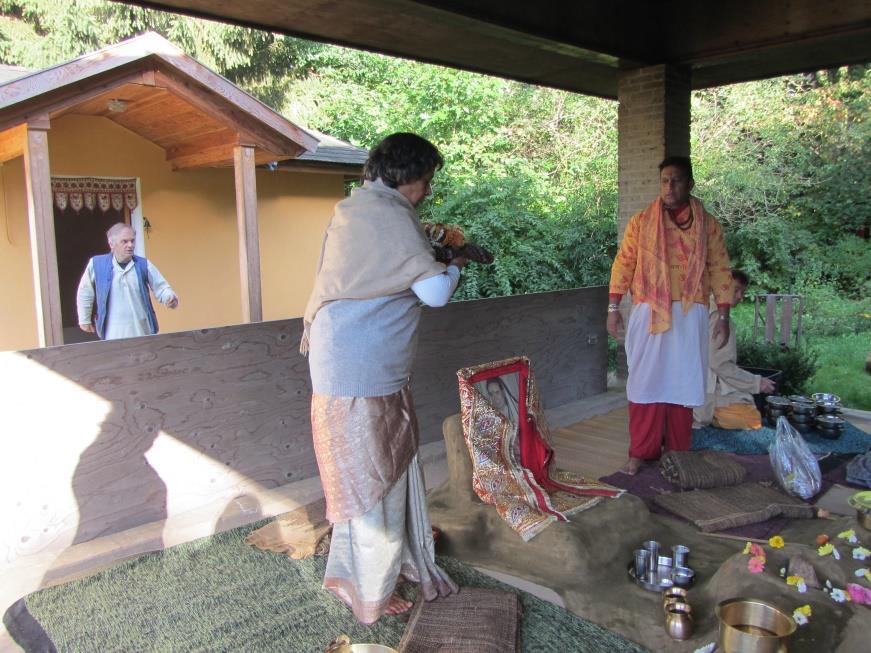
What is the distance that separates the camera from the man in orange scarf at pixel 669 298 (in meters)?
4.62

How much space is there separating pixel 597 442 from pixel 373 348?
3402 mm

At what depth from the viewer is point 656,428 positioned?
4.89 m

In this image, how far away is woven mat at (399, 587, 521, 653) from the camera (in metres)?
2.74

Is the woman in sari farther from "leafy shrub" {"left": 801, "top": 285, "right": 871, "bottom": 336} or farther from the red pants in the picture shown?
"leafy shrub" {"left": 801, "top": 285, "right": 871, "bottom": 336}

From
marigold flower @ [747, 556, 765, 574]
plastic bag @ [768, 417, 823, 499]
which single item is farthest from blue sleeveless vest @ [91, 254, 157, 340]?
plastic bag @ [768, 417, 823, 499]

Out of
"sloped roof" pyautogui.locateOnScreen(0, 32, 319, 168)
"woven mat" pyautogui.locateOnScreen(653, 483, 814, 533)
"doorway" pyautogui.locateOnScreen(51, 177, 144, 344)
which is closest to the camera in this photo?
"woven mat" pyautogui.locateOnScreen(653, 483, 814, 533)

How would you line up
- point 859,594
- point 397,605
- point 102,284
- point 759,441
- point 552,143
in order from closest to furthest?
point 859,594 < point 397,605 < point 102,284 < point 759,441 < point 552,143

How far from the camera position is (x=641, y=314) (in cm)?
477

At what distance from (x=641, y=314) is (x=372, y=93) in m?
13.5

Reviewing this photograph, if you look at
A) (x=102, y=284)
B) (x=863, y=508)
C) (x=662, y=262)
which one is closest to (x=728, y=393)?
(x=662, y=262)

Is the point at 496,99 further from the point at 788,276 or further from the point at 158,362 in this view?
the point at 158,362

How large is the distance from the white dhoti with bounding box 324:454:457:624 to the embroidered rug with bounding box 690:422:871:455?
2960 mm

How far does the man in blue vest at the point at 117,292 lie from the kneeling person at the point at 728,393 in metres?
4.29

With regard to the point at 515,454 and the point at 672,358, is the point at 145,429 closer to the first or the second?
the point at 515,454
